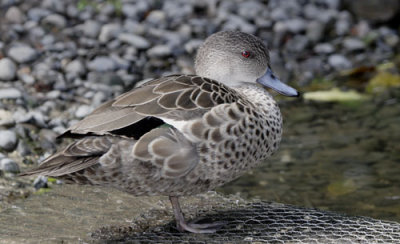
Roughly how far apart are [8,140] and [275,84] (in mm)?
2106

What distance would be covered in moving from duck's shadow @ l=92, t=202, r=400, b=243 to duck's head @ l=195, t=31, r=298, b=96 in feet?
2.43

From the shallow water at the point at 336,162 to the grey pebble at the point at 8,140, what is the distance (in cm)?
158

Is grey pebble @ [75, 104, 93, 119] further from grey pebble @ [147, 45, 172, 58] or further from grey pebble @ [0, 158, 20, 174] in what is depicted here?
grey pebble @ [147, 45, 172, 58]

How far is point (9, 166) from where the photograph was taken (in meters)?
4.86

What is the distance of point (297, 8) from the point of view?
30.1ft

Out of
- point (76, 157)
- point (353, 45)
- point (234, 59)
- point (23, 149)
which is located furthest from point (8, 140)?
point (353, 45)

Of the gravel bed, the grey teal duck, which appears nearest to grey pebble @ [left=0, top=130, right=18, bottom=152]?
the gravel bed

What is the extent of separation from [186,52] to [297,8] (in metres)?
2.05

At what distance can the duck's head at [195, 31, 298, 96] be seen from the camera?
4.16m

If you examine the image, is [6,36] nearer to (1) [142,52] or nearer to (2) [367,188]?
(1) [142,52]

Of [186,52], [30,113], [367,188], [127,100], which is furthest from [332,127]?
[127,100]

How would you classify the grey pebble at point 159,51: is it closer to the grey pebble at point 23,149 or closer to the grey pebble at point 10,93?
the grey pebble at point 10,93

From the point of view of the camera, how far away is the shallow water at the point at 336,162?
16.6 ft

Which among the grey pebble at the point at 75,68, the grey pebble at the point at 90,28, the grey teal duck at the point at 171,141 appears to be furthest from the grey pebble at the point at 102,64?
→ the grey teal duck at the point at 171,141
